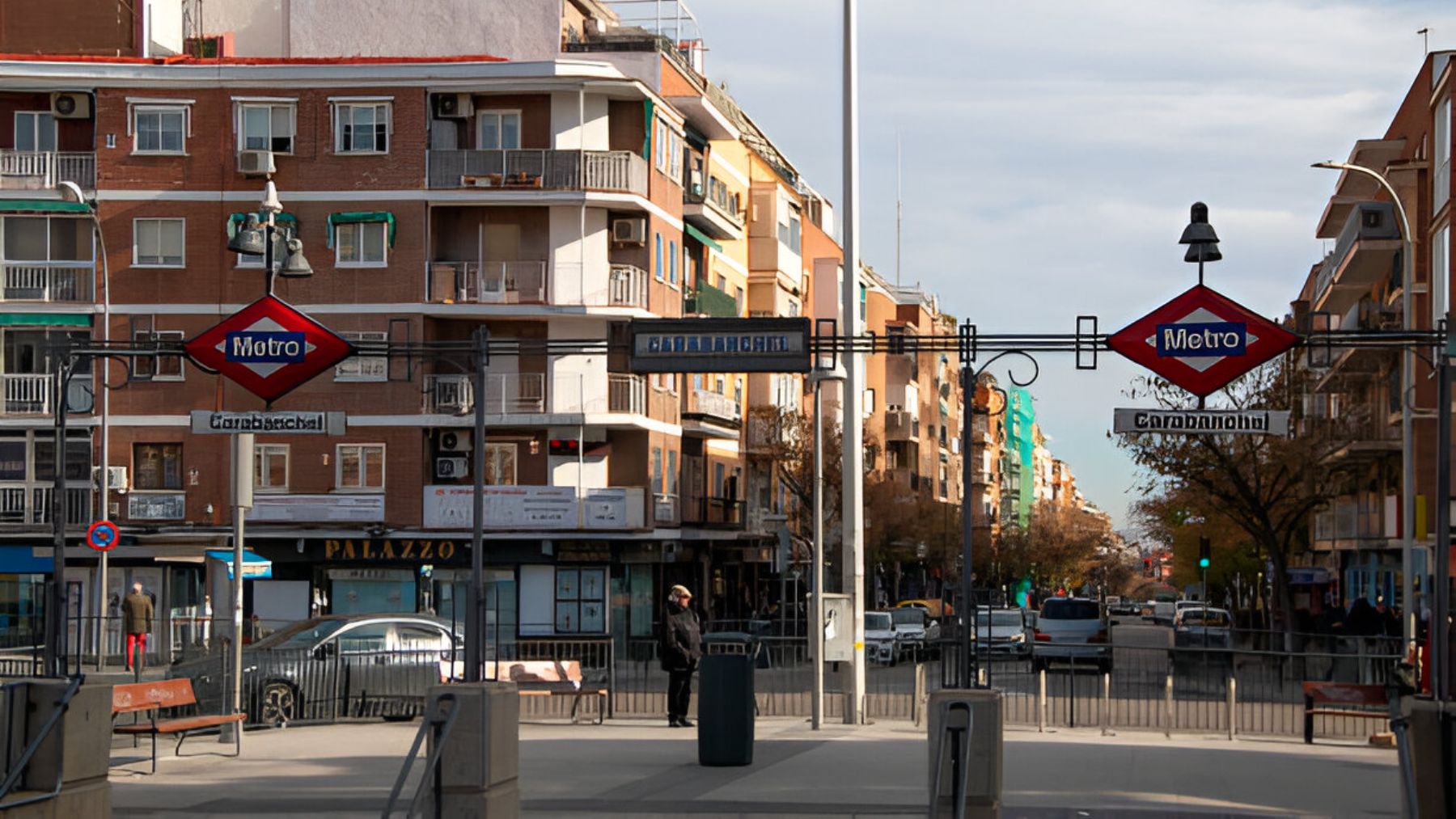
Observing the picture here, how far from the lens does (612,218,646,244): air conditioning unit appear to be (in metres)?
53.0

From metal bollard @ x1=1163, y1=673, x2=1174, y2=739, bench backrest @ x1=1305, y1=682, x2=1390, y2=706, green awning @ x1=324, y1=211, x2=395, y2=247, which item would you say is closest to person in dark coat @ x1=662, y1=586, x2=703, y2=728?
metal bollard @ x1=1163, y1=673, x2=1174, y2=739

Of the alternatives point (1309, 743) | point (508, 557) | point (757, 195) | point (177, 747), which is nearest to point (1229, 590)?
point (757, 195)

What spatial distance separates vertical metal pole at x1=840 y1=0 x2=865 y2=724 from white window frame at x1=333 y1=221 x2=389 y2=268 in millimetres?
26214

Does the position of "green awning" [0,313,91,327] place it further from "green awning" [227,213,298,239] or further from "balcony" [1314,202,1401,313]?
"balcony" [1314,202,1401,313]

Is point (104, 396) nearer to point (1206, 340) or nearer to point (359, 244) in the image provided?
point (359, 244)

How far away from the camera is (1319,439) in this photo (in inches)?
2309

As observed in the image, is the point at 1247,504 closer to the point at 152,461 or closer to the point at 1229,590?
the point at 152,461

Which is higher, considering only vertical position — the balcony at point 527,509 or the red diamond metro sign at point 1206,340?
the red diamond metro sign at point 1206,340

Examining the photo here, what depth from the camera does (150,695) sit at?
2025 cm

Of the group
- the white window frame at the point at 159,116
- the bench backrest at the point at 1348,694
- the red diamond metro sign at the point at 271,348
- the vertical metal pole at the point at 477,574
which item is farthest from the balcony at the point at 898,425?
the vertical metal pole at the point at 477,574

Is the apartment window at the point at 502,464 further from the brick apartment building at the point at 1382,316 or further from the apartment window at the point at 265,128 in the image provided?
the brick apartment building at the point at 1382,316

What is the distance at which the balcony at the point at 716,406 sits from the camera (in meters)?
58.6

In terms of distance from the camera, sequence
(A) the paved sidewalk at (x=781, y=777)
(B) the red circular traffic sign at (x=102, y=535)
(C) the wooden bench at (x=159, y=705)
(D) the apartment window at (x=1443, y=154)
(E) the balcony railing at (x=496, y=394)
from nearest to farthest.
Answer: (A) the paved sidewalk at (x=781, y=777), (C) the wooden bench at (x=159, y=705), (B) the red circular traffic sign at (x=102, y=535), (D) the apartment window at (x=1443, y=154), (E) the balcony railing at (x=496, y=394)

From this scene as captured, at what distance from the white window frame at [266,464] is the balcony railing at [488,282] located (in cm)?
548
